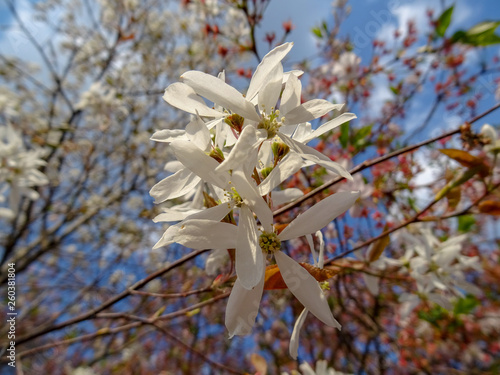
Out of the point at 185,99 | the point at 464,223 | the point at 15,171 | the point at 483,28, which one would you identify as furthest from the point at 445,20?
the point at 15,171

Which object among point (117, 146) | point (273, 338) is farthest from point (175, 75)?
point (273, 338)

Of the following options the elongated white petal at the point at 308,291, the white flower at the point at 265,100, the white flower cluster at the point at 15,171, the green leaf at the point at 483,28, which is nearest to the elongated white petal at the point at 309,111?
the white flower at the point at 265,100

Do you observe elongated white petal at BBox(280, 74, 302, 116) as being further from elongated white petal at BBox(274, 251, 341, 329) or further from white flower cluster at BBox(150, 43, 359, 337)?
elongated white petal at BBox(274, 251, 341, 329)

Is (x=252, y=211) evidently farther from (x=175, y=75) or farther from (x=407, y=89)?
(x=175, y=75)

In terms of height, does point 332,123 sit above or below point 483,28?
below

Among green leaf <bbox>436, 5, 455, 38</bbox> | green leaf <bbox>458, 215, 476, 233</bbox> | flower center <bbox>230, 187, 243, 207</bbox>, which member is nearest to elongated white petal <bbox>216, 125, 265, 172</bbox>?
flower center <bbox>230, 187, 243, 207</bbox>

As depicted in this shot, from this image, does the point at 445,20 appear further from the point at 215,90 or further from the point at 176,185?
the point at 176,185
